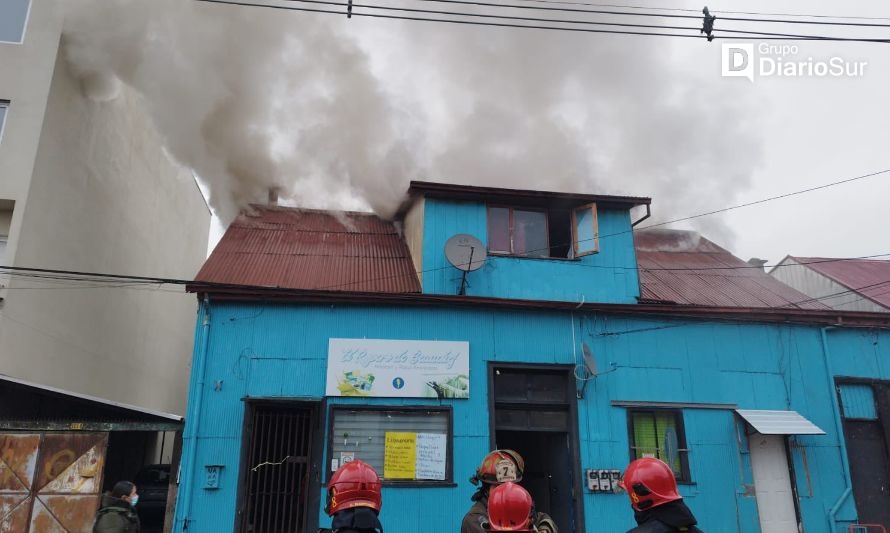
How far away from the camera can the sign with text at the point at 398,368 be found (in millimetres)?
10008

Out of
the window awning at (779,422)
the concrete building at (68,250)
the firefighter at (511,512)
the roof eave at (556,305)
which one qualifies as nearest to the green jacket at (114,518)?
the concrete building at (68,250)

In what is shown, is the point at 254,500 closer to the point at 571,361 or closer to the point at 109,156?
the point at 571,361

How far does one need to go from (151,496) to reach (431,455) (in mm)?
7714

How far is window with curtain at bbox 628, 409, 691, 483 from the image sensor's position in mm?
10750

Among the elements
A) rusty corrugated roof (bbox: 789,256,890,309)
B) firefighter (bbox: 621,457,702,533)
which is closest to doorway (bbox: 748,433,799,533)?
rusty corrugated roof (bbox: 789,256,890,309)

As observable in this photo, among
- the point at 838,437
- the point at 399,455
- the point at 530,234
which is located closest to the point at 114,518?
the point at 399,455

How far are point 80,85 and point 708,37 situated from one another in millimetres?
12035

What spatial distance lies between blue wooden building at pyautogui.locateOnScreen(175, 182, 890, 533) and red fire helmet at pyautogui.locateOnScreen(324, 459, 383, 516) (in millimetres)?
6061

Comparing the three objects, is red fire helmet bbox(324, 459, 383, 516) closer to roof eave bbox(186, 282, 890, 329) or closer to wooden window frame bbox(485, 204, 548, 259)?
roof eave bbox(186, 282, 890, 329)

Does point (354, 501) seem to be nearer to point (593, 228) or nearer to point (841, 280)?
point (593, 228)

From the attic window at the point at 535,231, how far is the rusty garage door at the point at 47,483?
24.1 ft

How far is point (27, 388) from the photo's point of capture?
9422 mm

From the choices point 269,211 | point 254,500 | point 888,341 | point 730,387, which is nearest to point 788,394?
point 730,387

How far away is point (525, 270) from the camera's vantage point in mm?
11273
